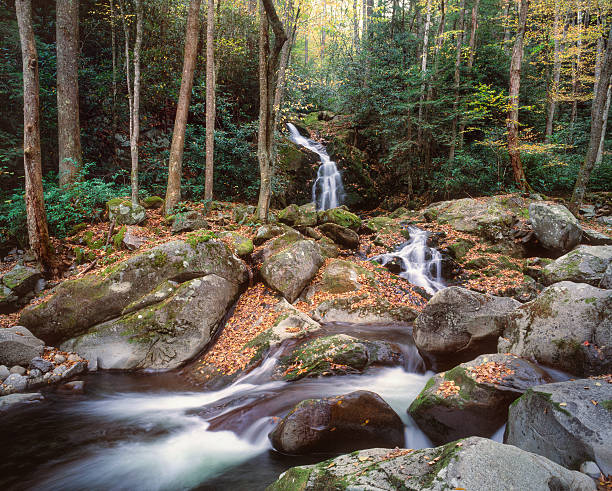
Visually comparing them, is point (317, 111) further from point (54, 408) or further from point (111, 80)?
point (54, 408)

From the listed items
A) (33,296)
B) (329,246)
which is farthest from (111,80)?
(329,246)

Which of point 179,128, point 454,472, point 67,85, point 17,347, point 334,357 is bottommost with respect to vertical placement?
point 334,357

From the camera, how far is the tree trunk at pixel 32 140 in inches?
289

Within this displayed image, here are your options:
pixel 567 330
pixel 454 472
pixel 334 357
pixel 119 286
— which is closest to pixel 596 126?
pixel 567 330

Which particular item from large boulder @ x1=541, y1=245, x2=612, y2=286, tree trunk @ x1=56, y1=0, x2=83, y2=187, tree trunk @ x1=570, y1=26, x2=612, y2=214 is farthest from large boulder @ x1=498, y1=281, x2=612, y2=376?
tree trunk @ x1=56, y1=0, x2=83, y2=187

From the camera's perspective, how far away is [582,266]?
24.6ft

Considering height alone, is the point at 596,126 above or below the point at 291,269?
above

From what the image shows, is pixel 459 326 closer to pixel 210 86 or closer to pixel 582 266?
pixel 582 266

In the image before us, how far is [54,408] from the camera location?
5355 millimetres

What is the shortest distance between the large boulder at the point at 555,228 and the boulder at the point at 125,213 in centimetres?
1251

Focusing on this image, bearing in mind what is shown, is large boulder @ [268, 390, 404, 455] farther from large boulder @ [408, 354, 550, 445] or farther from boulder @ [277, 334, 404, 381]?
boulder @ [277, 334, 404, 381]

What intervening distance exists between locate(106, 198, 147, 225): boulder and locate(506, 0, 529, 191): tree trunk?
1413 centimetres

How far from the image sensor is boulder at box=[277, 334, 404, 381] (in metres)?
5.83

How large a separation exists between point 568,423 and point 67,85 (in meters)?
14.6
